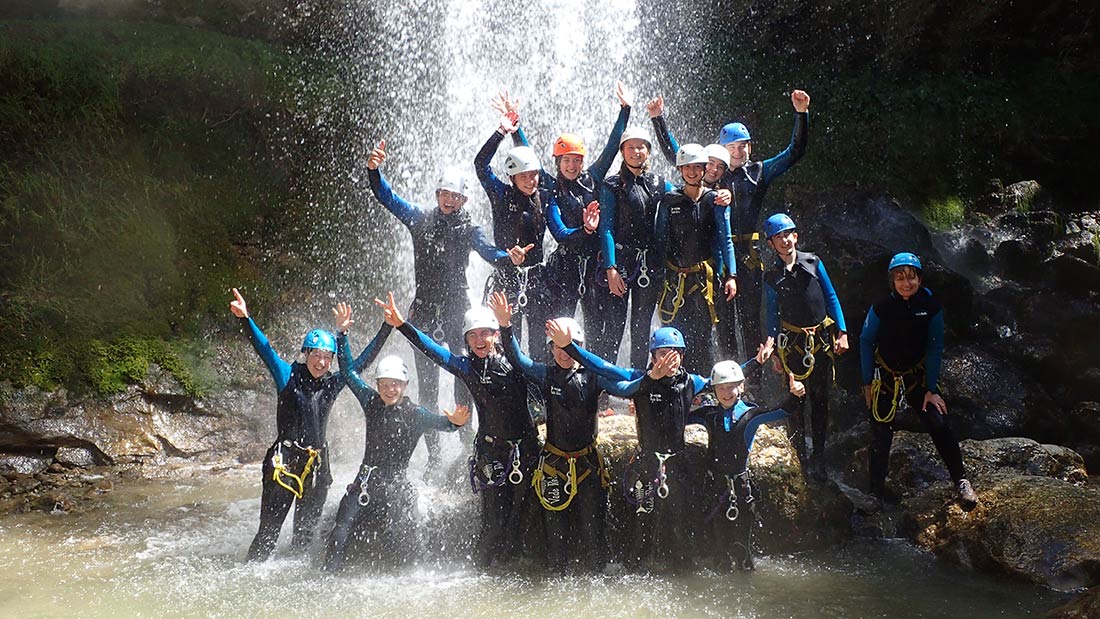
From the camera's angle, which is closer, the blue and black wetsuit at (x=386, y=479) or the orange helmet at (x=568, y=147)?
the blue and black wetsuit at (x=386, y=479)

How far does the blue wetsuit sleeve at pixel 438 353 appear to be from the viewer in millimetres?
6676

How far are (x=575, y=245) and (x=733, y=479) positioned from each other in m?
2.28

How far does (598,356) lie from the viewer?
735 centimetres

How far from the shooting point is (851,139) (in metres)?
13.3

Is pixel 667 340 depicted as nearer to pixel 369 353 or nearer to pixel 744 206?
pixel 744 206

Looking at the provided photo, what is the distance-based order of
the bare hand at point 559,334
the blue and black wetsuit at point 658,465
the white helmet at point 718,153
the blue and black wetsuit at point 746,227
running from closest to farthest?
the bare hand at point 559,334 < the blue and black wetsuit at point 658,465 < the white helmet at point 718,153 < the blue and black wetsuit at point 746,227

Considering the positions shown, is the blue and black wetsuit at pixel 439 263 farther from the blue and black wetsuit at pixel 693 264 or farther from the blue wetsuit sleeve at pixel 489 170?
the blue and black wetsuit at pixel 693 264

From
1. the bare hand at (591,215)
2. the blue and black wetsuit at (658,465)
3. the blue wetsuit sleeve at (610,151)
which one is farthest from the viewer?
the blue wetsuit sleeve at (610,151)

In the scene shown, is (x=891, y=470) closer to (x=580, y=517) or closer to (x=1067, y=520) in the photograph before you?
(x=1067, y=520)

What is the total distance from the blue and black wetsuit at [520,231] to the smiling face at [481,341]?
3.70 feet

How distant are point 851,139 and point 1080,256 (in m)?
3.42

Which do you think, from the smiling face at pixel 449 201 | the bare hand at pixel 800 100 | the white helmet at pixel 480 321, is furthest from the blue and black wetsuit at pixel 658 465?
the bare hand at pixel 800 100

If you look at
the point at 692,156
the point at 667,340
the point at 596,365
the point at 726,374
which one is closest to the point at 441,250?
the point at 596,365

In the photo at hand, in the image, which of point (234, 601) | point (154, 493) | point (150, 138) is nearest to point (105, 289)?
point (150, 138)
